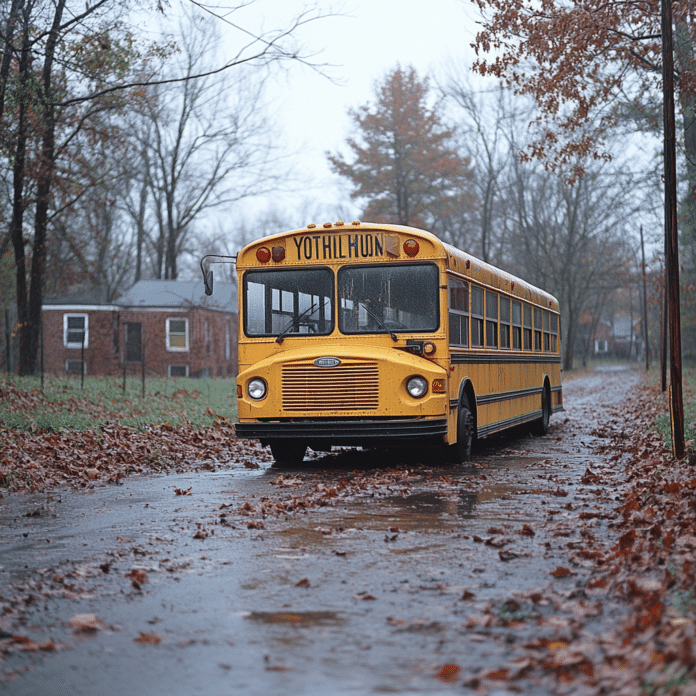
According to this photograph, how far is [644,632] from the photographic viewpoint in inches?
181

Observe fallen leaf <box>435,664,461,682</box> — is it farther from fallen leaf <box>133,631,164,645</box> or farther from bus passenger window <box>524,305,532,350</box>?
bus passenger window <box>524,305,532,350</box>

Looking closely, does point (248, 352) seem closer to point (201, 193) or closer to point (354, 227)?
point (354, 227)

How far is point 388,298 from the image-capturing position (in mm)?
12109

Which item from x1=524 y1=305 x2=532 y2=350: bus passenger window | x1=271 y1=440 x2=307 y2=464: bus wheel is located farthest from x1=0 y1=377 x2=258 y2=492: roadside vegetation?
x1=524 y1=305 x2=532 y2=350: bus passenger window

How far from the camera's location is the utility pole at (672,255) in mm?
11086

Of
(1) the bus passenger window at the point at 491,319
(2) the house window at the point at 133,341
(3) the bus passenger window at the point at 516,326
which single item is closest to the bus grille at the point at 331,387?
(1) the bus passenger window at the point at 491,319

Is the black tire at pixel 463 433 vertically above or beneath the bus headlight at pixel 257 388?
beneath

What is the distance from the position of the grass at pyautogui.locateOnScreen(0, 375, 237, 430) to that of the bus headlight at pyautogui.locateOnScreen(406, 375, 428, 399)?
5.95 m

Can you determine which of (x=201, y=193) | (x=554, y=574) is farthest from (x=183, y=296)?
(x=554, y=574)

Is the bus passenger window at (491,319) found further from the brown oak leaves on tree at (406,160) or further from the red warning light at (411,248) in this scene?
the brown oak leaves on tree at (406,160)

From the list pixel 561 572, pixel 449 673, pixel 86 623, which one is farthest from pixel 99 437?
pixel 449 673

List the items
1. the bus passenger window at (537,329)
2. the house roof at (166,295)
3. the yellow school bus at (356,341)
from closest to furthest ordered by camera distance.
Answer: the yellow school bus at (356,341) → the bus passenger window at (537,329) → the house roof at (166,295)

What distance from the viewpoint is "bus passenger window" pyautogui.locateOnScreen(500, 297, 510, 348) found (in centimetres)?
1530

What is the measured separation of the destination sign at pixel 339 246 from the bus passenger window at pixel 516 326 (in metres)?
4.75
